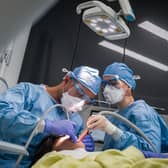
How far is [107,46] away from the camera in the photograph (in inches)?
105

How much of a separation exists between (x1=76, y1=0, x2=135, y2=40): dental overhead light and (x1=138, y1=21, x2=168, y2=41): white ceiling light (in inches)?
43.5

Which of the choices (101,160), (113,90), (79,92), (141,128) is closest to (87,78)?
(79,92)

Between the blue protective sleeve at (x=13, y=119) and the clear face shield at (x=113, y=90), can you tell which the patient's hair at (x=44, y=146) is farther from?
the clear face shield at (x=113, y=90)

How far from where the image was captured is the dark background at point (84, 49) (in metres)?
2.38

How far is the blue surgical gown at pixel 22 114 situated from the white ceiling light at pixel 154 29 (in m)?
1.46

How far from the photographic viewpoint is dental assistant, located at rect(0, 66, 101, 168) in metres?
A: 1.13

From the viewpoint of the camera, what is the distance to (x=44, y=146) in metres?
1.20

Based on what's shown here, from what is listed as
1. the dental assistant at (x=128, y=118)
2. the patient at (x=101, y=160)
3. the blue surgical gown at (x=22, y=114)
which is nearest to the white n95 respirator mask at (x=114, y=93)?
the dental assistant at (x=128, y=118)

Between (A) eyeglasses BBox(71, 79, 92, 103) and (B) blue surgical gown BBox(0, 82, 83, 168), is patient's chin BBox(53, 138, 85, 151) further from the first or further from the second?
(A) eyeglasses BBox(71, 79, 92, 103)

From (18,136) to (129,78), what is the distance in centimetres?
91

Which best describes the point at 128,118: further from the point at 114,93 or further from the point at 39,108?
the point at 39,108

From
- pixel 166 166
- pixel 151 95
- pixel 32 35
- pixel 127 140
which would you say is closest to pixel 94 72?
pixel 127 140

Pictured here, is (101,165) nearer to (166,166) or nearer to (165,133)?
(166,166)

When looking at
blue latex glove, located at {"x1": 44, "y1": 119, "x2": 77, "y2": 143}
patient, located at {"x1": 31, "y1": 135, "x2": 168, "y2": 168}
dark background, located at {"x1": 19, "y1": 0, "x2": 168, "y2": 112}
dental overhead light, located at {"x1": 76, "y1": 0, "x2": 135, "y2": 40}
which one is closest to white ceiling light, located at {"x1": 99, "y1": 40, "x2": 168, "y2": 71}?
dark background, located at {"x1": 19, "y1": 0, "x2": 168, "y2": 112}
